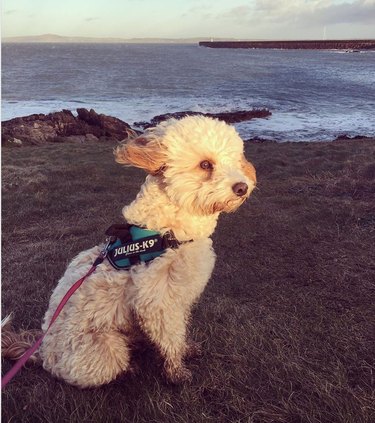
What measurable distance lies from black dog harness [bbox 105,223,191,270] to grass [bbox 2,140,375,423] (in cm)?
87

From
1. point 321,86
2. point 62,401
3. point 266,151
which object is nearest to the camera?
point 62,401

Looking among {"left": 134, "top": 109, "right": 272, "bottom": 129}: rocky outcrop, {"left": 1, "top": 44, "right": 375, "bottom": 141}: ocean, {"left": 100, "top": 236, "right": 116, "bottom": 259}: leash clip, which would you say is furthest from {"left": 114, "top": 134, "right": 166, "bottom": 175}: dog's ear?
{"left": 134, "top": 109, "right": 272, "bottom": 129}: rocky outcrop

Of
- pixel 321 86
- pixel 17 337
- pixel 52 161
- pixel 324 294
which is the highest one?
pixel 17 337

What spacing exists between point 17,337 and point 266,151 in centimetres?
1411

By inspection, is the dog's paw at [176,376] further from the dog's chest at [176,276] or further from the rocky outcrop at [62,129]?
the rocky outcrop at [62,129]

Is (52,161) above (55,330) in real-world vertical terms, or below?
below

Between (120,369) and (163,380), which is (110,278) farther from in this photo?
(163,380)

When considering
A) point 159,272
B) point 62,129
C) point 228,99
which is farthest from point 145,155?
point 228,99

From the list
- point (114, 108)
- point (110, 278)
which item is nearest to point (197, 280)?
point (110, 278)

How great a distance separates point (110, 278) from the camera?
3398mm

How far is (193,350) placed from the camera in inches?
154

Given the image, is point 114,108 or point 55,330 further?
point 114,108

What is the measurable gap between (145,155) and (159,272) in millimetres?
844

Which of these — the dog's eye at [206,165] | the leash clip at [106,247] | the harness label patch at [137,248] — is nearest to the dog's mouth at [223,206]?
the dog's eye at [206,165]
